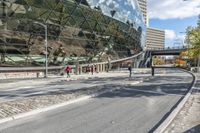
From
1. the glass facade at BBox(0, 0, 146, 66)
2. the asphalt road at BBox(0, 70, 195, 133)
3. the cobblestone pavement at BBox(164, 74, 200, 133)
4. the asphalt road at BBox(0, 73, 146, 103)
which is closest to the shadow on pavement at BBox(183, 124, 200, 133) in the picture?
the cobblestone pavement at BBox(164, 74, 200, 133)

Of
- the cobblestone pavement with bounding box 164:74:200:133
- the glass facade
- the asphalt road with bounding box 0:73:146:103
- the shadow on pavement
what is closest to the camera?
the shadow on pavement

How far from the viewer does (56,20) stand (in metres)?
62.2

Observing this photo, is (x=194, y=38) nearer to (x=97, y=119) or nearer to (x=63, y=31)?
(x=63, y=31)

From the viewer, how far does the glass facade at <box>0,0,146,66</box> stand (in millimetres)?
51625

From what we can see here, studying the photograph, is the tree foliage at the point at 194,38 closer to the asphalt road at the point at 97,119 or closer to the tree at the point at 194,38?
the tree at the point at 194,38

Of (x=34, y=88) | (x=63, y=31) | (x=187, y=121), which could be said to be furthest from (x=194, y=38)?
(x=187, y=121)

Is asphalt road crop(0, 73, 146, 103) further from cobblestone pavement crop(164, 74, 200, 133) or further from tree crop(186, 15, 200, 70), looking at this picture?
tree crop(186, 15, 200, 70)

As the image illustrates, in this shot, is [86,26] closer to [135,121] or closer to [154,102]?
[154,102]

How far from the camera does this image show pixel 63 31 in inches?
2480

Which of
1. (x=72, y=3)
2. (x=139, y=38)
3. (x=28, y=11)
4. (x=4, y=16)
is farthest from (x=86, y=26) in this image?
(x=139, y=38)

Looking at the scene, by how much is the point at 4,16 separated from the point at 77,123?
4342 cm

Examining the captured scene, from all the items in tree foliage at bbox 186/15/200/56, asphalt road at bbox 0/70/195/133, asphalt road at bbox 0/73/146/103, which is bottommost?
asphalt road at bbox 0/73/146/103

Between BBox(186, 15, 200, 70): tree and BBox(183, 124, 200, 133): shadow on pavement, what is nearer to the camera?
BBox(183, 124, 200, 133): shadow on pavement

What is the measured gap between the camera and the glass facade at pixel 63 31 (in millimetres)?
51625
